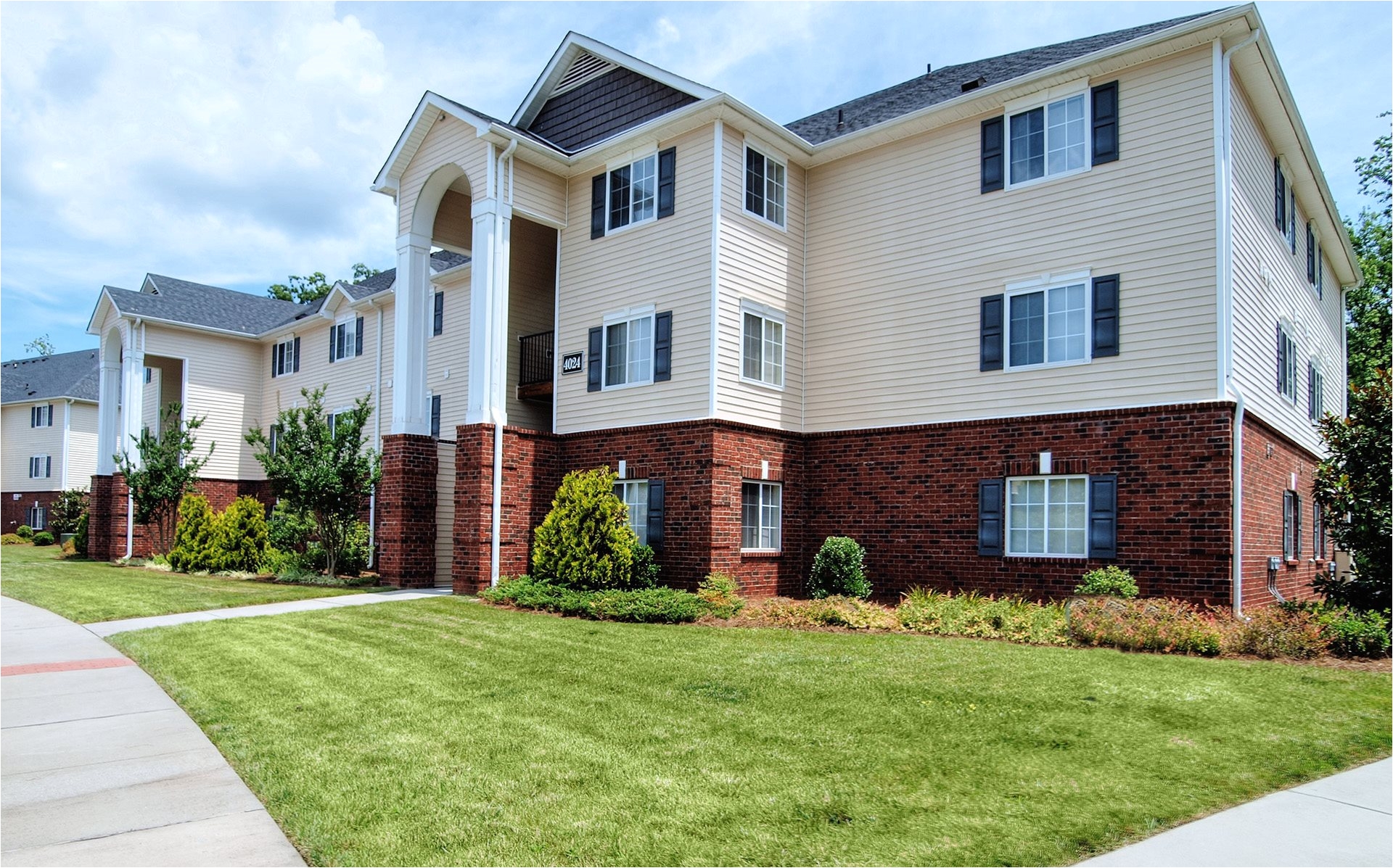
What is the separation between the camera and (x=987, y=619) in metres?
11.9

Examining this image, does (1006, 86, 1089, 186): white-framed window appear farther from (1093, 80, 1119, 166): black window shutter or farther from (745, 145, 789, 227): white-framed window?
(745, 145, 789, 227): white-framed window

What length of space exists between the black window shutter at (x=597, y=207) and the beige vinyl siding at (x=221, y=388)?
20842mm

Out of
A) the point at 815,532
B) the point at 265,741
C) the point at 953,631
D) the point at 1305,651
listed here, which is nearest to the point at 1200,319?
the point at 1305,651

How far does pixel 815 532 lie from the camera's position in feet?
54.5

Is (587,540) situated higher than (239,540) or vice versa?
(587,540)

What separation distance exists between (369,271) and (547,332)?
39006mm

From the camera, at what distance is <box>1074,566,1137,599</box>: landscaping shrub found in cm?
1211

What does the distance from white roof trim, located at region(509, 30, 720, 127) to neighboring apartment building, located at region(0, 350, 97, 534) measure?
118 feet

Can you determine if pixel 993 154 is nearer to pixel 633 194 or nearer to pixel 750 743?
pixel 633 194

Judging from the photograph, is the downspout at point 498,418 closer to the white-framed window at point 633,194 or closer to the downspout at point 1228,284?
the white-framed window at point 633,194

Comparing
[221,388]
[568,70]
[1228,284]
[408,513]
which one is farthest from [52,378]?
[1228,284]

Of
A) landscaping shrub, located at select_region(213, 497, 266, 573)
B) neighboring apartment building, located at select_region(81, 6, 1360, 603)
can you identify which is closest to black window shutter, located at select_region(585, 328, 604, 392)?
neighboring apartment building, located at select_region(81, 6, 1360, 603)

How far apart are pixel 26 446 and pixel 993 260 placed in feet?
166

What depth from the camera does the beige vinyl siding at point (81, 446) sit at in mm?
44688
